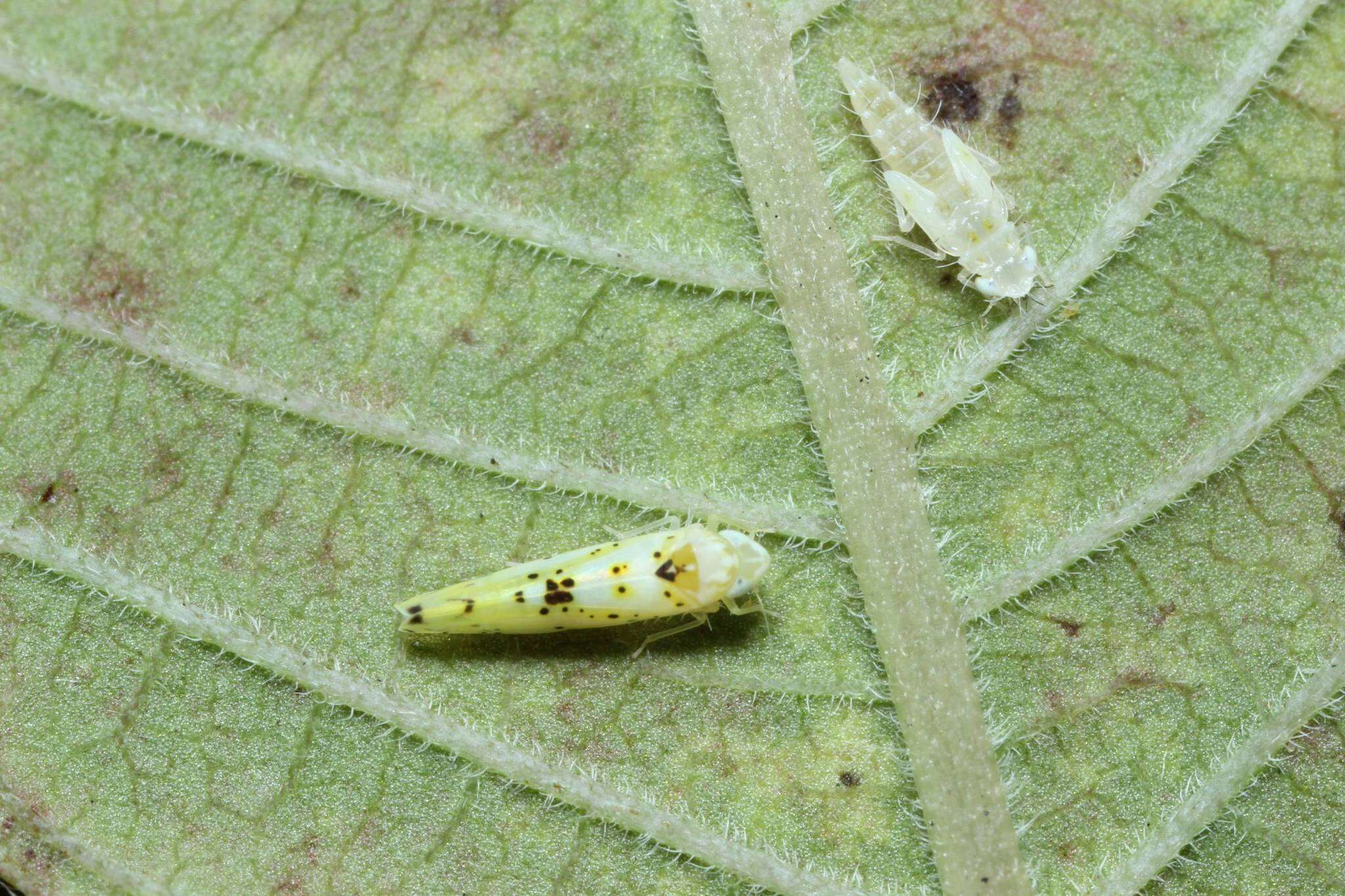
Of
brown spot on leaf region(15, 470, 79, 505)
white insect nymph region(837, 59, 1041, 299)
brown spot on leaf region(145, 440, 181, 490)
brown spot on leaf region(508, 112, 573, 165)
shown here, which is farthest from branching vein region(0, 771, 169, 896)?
white insect nymph region(837, 59, 1041, 299)

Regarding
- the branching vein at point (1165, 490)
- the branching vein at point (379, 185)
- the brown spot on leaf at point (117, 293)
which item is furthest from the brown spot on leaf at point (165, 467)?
the branching vein at point (1165, 490)

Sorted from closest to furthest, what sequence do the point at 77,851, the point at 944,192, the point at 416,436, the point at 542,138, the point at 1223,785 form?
the point at 1223,785 → the point at 77,851 → the point at 944,192 → the point at 416,436 → the point at 542,138

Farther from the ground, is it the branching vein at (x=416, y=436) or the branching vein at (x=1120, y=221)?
the branching vein at (x=1120, y=221)

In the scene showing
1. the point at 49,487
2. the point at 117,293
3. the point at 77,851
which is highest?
the point at 117,293

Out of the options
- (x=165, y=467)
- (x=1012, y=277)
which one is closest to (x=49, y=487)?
(x=165, y=467)

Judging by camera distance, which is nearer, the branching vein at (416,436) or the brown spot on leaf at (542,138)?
the branching vein at (416,436)

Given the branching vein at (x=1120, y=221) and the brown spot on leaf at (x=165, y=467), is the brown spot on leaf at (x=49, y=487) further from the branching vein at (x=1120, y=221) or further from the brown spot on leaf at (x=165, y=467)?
the branching vein at (x=1120, y=221)

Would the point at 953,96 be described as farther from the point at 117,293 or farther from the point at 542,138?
the point at 117,293
